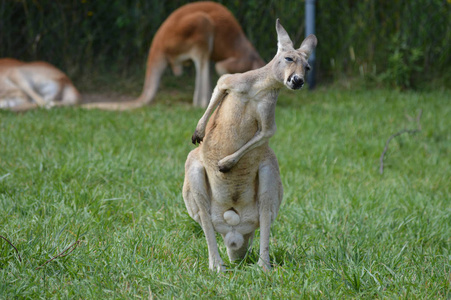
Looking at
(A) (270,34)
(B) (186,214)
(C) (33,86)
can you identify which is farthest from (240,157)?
(A) (270,34)

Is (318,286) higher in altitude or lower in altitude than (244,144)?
lower

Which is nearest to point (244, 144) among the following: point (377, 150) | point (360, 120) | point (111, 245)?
point (111, 245)

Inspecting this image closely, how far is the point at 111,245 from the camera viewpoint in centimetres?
293

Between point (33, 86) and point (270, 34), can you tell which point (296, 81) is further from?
point (270, 34)

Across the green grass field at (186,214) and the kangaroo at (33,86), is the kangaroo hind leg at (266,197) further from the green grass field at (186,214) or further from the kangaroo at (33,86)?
the kangaroo at (33,86)

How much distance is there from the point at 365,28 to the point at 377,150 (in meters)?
3.61

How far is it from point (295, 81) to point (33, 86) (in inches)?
219

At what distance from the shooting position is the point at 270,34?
348 inches

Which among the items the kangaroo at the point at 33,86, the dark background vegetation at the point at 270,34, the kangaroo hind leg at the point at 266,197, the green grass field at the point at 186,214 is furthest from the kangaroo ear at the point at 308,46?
the dark background vegetation at the point at 270,34

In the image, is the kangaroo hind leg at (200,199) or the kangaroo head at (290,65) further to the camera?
the kangaroo hind leg at (200,199)

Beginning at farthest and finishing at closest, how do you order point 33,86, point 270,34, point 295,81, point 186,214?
point 270,34 < point 33,86 < point 186,214 < point 295,81

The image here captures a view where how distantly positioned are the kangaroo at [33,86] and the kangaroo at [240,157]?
4.62 metres

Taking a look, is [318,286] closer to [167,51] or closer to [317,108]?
[317,108]

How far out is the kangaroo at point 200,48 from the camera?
23.3 ft
